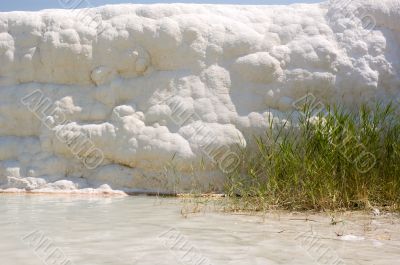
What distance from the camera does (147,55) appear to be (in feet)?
21.7

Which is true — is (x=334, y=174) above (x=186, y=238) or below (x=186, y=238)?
above

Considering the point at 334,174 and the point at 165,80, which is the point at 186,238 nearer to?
the point at 334,174

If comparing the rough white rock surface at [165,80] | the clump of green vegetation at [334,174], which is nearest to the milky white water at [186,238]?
the clump of green vegetation at [334,174]

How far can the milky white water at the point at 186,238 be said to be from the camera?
247cm

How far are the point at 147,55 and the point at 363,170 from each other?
11.1 ft

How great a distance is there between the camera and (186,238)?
9.79ft

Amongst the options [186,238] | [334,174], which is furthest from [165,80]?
[186,238]

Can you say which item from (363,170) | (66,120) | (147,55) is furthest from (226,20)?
(363,170)

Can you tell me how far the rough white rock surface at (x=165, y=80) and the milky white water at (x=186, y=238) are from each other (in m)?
1.96

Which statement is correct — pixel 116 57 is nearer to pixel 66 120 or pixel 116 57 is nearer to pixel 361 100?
pixel 66 120

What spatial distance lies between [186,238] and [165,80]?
3.81 meters

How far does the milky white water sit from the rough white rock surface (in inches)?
77.0

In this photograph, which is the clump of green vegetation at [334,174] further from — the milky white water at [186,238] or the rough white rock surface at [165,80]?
the rough white rock surface at [165,80]

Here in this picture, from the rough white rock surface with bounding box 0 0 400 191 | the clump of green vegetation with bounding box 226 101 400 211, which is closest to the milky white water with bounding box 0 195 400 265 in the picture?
the clump of green vegetation with bounding box 226 101 400 211
